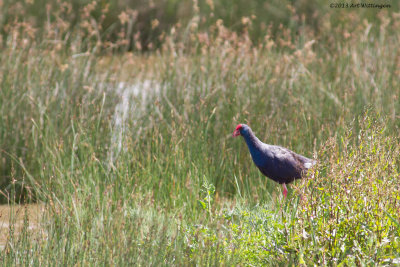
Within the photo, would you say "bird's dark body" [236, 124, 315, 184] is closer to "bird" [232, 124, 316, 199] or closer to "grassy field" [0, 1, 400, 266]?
"bird" [232, 124, 316, 199]

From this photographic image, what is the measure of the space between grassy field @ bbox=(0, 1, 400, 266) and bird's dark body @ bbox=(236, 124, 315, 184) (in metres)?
0.19

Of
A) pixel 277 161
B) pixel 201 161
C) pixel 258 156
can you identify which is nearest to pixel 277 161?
pixel 277 161

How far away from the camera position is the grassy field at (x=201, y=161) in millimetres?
3102

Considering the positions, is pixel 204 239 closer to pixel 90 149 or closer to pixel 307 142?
pixel 90 149

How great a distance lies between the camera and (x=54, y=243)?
10.9ft

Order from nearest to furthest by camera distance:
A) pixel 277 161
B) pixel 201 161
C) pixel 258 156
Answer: pixel 277 161, pixel 258 156, pixel 201 161

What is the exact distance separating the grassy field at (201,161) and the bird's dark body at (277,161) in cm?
19

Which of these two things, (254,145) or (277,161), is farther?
(254,145)

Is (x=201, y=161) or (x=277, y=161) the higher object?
(x=277, y=161)

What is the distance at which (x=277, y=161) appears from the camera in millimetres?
4445

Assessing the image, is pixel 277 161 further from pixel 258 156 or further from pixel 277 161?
pixel 258 156

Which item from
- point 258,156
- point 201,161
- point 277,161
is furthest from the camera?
point 201,161

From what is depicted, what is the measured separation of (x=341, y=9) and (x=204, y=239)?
7.51m

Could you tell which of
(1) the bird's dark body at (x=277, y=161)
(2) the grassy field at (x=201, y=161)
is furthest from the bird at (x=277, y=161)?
(2) the grassy field at (x=201, y=161)
